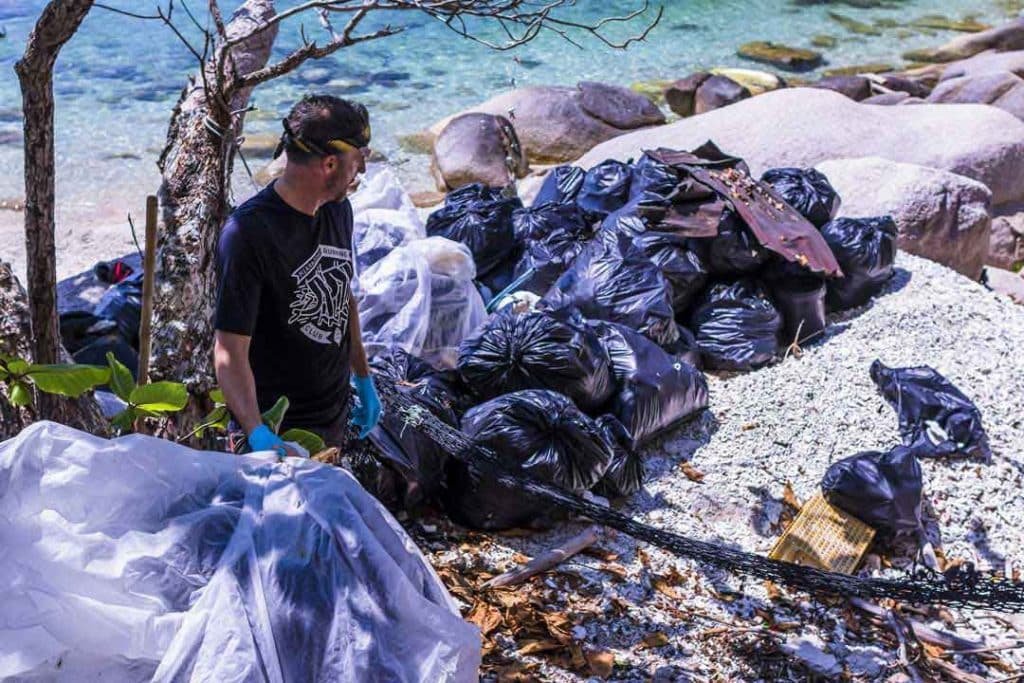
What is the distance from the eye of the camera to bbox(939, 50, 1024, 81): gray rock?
43.8 ft

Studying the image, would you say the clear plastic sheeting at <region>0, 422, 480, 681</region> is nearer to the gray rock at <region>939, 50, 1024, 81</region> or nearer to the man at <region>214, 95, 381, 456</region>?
the man at <region>214, 95, 381, 456</region>

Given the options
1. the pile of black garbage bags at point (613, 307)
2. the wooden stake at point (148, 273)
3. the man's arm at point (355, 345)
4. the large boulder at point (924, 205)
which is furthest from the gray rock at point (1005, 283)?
the wooden stake at point (148, 273)

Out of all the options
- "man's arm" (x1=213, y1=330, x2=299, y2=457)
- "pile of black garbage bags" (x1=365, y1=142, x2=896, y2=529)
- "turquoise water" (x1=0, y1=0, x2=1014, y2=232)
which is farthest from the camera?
"turquoise water" (x1=0, y1=0, x2=1014, y2=232)

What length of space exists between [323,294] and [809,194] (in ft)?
12.2

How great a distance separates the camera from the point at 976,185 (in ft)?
21.7

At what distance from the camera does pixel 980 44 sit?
1619cm

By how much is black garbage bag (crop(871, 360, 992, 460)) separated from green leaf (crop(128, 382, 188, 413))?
3.23 meters

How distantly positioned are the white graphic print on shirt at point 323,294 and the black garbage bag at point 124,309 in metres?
2.08

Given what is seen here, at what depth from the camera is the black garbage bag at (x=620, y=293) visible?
4.91m

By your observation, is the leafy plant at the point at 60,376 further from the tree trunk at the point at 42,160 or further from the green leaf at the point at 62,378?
the tree trunk at the point at 42,160

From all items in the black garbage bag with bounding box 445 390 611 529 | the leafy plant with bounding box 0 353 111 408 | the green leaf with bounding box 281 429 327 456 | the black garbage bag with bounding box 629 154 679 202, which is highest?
the leafy plant with bounding box 0 353 111 408

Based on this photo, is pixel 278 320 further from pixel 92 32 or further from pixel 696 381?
pixel 92 32

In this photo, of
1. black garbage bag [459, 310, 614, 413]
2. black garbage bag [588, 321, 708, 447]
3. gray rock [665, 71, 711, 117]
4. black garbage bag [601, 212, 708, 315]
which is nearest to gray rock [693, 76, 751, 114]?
gray rock [665, 71, 711, 117]

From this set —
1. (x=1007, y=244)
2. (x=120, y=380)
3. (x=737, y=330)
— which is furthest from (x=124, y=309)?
(x=1007, y=244)
